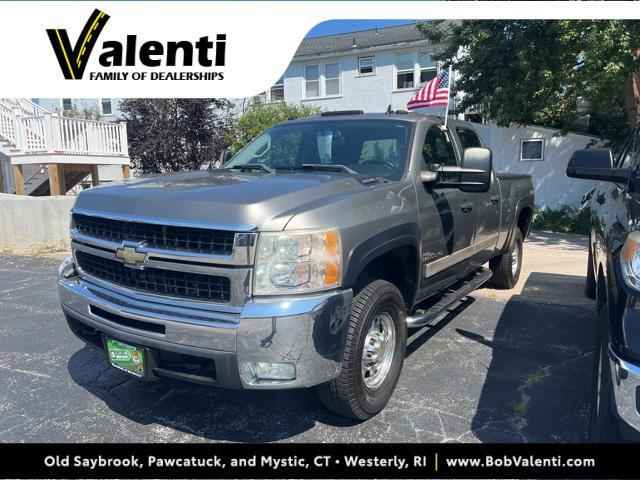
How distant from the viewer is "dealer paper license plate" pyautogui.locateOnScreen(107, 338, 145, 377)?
2764mm

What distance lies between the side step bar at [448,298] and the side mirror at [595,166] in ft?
4.39

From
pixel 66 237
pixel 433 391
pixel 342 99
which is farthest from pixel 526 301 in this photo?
pixel 342 99

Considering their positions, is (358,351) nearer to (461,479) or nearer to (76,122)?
(461,479)

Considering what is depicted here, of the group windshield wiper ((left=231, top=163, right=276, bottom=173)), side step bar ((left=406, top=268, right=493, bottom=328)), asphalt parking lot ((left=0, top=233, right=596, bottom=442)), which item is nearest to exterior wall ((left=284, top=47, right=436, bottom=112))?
side step bar ((left=406, top=268, right=493, bottom=328))

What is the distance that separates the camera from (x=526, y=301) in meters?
5.82

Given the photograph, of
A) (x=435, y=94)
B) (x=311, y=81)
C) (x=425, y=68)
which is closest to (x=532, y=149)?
(x=435, y=94)

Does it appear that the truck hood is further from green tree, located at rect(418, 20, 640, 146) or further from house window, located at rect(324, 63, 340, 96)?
house window, located at rect(324, 63, 340, 96)

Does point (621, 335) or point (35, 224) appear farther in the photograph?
point (35, 224)

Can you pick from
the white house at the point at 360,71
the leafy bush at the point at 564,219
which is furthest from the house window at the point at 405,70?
the leafy bush at the point at 564,219

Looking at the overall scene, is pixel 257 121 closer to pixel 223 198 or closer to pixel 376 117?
pixel 376 117

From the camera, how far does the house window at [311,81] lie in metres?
21.8

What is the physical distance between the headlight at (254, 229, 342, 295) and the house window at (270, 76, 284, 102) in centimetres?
2140

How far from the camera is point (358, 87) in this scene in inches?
823

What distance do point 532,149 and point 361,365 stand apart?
1129 cm
